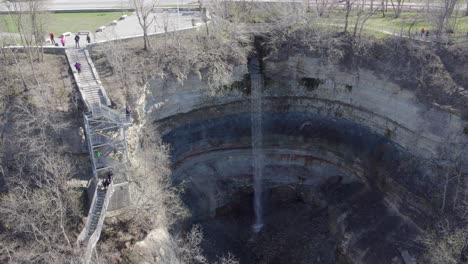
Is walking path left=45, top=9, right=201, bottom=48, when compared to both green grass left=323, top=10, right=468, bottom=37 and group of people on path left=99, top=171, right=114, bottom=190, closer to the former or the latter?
green grass left=323, top=10, right=468, bottom=37

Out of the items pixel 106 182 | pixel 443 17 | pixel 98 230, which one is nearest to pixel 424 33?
pixel 443 17

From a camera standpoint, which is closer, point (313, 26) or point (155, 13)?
point (313, 26)

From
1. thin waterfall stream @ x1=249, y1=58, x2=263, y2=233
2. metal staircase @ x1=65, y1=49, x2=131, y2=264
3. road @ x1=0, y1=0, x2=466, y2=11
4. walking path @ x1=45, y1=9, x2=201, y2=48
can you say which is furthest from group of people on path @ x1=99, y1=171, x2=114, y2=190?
road @ x1=0, y1=0, x2=466, y2=11

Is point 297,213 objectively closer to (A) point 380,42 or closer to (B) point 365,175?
(B) point 365,175

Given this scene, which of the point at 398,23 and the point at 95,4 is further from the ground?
the point at 95,4

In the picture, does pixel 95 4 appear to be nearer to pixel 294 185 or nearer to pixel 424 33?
pixel 294 185

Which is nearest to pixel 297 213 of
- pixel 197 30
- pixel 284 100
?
pixel 284 100
